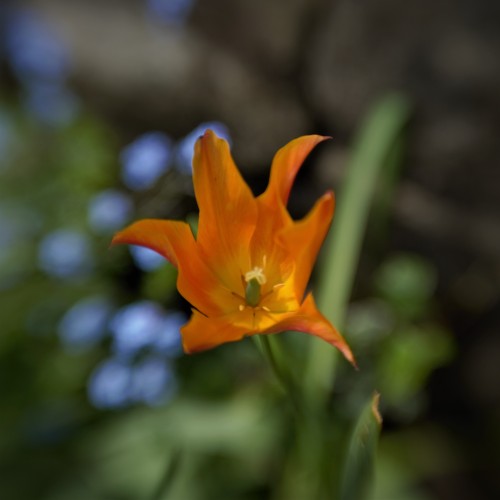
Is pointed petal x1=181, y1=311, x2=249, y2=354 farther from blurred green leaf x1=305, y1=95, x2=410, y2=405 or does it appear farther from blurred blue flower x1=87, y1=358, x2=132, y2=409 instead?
blurred blue flower x1=87, y1=358, x2=132, y2=409

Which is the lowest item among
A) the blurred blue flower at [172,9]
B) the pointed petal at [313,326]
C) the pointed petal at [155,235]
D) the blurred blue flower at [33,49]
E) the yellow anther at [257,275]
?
the blurred blue flower at [33,49]

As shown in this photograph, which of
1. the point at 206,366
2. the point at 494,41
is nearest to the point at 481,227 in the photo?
the point at 494,41

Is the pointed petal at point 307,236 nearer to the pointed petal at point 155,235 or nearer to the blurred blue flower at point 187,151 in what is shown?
the pointed petal at point 155,235

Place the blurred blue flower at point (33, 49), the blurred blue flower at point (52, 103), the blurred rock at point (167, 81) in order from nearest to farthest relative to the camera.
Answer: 1. the blurred rock at point (167, 81)
2. the blurred blue flower at point (52, 103)
3. the blurred blue flower at point (33, 49)

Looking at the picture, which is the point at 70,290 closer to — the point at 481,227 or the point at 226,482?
the point at 226,482

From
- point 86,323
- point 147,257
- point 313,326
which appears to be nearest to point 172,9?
point 86,323

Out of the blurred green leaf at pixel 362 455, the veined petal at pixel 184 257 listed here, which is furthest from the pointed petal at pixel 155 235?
the blurred green leaf at pixel 362 455
